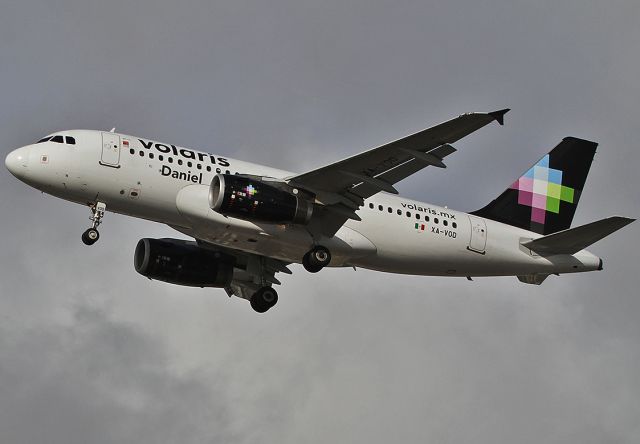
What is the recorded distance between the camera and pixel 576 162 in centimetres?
5509

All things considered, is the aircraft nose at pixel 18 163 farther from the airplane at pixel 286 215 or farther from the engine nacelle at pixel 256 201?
the engine nacelle at pixel 256 201

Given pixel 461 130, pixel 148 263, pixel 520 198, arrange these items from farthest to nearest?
pixel 520 198, pixel 148 263, pixel 461 130

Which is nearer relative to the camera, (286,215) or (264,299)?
(286,215)

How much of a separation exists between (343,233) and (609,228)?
405 inches

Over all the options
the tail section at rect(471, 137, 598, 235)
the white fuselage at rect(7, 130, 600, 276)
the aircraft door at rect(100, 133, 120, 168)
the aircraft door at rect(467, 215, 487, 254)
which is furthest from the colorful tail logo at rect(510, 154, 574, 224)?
the aircraft door at rect(100, 133, 120, 168)

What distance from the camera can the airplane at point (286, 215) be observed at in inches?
1683

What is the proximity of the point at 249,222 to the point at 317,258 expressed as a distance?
330 cm

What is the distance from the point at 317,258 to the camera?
45.1m

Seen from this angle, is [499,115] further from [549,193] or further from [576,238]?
[549,193]

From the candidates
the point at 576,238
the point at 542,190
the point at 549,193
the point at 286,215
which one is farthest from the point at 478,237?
the point at 286,215

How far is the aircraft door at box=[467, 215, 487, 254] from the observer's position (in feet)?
158

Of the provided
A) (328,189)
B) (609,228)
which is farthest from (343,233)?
(609,228)

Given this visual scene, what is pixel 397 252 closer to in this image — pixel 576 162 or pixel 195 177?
pixel 195 177

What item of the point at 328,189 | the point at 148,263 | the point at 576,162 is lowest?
the point at 148,263
